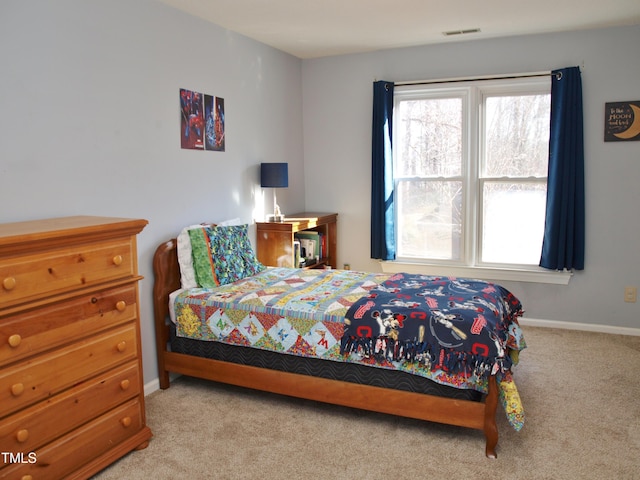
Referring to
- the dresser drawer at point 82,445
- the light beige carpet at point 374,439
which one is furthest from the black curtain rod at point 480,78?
the dresser drawer at point 82,445

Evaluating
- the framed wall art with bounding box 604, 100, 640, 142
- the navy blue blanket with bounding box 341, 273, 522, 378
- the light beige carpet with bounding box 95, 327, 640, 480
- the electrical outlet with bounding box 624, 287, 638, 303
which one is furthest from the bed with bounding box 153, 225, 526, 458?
the framed wall art with bounding box 604, 100, 640, 142

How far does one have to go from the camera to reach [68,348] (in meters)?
2.22

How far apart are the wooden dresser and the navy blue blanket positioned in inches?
44.4

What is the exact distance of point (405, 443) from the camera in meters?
2.65

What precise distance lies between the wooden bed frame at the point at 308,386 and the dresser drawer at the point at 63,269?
83 cm

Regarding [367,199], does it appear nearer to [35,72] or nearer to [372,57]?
[372,57]

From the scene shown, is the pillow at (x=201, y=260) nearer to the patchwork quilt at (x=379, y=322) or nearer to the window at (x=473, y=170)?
the patchwork quilt at (x=379, y=322)

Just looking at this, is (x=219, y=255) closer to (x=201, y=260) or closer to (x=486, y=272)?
(x=201, y=260)

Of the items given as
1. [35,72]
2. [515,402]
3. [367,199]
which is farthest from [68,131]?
[367,199]

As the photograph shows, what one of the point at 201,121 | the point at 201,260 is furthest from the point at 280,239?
the point at 201,121

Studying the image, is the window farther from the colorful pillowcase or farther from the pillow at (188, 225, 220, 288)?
the pillow at (188, 225, 220, 288)

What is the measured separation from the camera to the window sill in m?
4.41

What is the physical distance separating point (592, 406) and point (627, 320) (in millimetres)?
1613

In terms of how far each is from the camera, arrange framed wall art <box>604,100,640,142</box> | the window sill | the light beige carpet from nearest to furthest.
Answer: the light beige carpet < framed wall art <box>604,100,640,142</box> < the window sill
